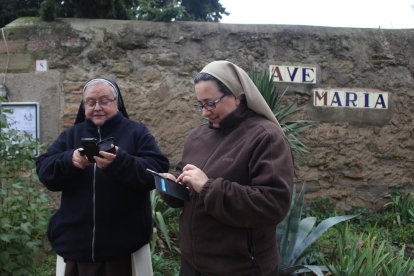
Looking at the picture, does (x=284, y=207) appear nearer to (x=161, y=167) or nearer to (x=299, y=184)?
(x=161, y=167)

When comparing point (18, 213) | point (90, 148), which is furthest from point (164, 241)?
point (90, 148)

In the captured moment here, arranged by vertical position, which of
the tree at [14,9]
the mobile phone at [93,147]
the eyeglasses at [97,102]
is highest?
the tree at [14,9]

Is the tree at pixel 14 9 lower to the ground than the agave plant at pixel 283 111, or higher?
higher

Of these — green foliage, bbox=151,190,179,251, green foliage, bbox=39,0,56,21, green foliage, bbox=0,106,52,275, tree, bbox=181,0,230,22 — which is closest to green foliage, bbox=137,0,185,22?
green foliage, bbox=39,0,56,21

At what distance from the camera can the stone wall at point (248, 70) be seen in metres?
4.59

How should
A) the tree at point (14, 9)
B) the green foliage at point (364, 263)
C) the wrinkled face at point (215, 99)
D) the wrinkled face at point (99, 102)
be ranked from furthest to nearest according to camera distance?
the tree at point (14, 9)
the green foliage at point (364, 263)
the wrinkled face at point (99, 102)
the wrinkled face at point (215, 99)

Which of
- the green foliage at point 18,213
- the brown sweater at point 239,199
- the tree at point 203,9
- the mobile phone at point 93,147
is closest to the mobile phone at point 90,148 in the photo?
the mobile phone at point 93,147

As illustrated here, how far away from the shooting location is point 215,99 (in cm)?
197

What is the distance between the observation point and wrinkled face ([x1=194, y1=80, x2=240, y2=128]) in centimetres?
197

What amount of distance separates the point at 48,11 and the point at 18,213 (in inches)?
97.4

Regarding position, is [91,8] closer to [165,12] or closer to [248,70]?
[165,12]

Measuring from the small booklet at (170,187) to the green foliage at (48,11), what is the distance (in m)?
3.22

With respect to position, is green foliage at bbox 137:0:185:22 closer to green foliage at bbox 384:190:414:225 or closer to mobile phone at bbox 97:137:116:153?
mobile phone at bbox 97:137:116:153

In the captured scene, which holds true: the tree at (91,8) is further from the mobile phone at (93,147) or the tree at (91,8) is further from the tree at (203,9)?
the tree at (203,9)
